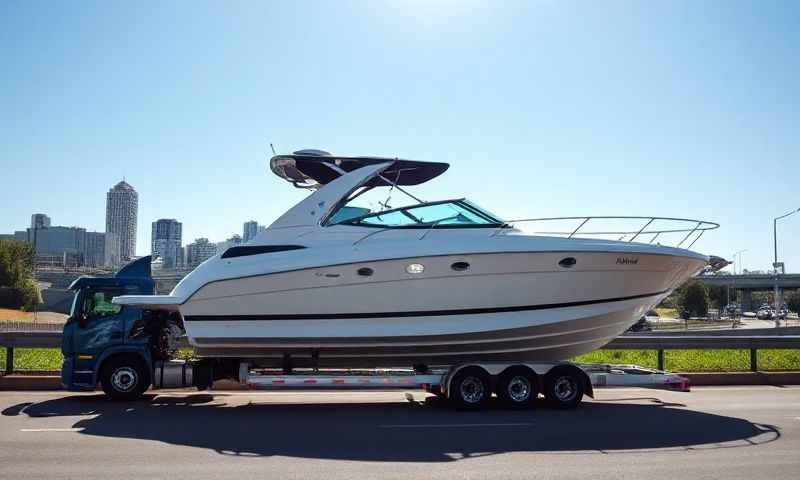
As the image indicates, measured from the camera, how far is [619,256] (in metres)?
9.81

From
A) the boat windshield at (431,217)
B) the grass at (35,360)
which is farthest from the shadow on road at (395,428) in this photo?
the grass at (35,360)

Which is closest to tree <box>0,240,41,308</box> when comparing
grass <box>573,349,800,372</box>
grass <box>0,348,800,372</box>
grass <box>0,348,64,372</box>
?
grass <box>0,348,64,372</box>

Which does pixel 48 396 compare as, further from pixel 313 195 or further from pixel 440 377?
pixel 440 377

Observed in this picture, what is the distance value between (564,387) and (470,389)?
1.42m

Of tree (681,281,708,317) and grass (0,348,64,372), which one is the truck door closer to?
grass (0,348,64,372)

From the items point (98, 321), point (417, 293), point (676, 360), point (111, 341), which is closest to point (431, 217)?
point (417, 293)

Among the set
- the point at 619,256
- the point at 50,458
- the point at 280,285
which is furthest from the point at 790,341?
the point at 50,458

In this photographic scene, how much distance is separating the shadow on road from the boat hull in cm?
105

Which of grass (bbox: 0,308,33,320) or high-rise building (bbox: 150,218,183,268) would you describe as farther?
high-rise building (bbox: 150,218,183,268)

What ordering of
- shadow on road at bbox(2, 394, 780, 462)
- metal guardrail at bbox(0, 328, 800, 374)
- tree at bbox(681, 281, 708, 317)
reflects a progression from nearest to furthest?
shadow on road at bbox(2, 394, 780, 462) → metal guardrail at bbox(0, 328, 800, 374) → tree at bbox(681, 281, 708, 317)

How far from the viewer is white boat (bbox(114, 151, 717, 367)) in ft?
31.8

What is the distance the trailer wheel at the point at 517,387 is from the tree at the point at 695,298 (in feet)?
214

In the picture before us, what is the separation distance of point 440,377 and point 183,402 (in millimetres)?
4164

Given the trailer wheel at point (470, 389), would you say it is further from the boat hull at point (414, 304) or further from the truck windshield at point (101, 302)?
the truck windshield at point (101, 302)
